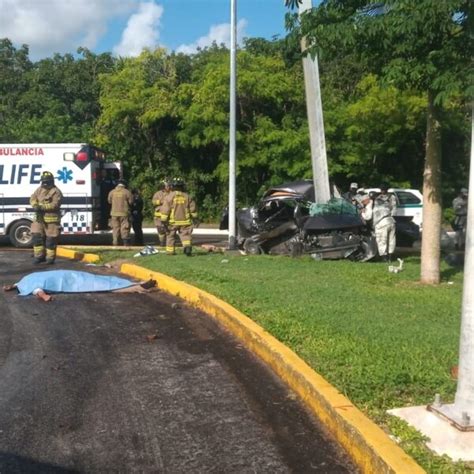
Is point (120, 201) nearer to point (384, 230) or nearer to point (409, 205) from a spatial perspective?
point (384, 230)

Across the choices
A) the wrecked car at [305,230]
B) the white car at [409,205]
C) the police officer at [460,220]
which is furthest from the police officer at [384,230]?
the white car at [409,205]

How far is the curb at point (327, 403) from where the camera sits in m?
3.80

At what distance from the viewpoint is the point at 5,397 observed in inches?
207

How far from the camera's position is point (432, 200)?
1003 cm

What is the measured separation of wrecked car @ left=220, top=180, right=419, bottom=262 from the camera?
43.6ft

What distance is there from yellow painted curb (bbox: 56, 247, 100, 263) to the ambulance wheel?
2.88m

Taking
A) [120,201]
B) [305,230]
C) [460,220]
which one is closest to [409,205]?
[460,220]

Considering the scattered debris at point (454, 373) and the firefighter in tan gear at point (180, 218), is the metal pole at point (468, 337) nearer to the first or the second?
the scattered debris at point (454, 373)

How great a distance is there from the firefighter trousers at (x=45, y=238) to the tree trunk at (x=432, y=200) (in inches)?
274

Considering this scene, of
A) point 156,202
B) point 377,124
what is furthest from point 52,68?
point 156,202

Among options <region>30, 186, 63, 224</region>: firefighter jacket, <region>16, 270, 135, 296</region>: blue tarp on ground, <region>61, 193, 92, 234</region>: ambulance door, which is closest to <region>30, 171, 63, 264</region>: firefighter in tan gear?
<region>30, 186, 63, 224</region>: firefighter jacket

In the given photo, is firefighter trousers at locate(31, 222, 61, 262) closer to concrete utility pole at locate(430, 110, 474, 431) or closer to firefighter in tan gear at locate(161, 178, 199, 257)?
firefighter in tan gear at locate(161, 178, 199, 257)

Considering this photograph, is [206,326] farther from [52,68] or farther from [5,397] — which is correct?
[52,68]

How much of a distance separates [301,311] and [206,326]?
1.11m
